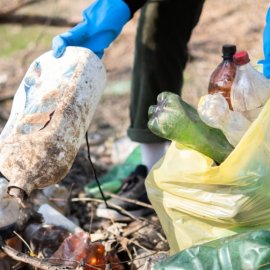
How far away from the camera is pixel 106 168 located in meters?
3.29

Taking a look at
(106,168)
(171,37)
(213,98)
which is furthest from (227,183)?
(106,168)

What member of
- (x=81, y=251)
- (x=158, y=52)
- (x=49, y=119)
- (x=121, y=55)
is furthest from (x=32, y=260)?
(x=121, y=55)

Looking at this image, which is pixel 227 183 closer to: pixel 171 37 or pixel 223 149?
pixel 223 149

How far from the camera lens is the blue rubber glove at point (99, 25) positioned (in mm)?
2193

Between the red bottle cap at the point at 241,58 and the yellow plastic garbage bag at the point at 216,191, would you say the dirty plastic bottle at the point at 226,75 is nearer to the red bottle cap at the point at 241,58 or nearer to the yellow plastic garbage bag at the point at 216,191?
the red bottle cap at the point at 241,58

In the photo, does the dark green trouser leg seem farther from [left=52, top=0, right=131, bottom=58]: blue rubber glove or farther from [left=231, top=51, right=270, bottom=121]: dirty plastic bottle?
[left=231, top=51, right=270, bottom=121]: dirty plastic bottle

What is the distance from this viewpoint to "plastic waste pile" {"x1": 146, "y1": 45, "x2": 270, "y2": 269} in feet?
5.64

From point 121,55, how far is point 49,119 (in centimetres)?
266

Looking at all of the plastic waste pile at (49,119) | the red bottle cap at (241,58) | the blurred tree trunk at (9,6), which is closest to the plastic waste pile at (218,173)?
the red bottle cap at (241,58)

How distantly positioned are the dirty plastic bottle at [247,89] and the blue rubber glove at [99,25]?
17.7 inches

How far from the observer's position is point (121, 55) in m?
4.54

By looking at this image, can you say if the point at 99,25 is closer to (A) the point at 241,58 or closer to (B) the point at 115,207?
(A) the point at 241,58

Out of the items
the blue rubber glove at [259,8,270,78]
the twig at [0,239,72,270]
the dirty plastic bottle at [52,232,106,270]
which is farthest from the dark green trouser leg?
the twig at [0,239,72,270]

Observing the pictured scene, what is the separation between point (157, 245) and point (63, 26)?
8.85ft
